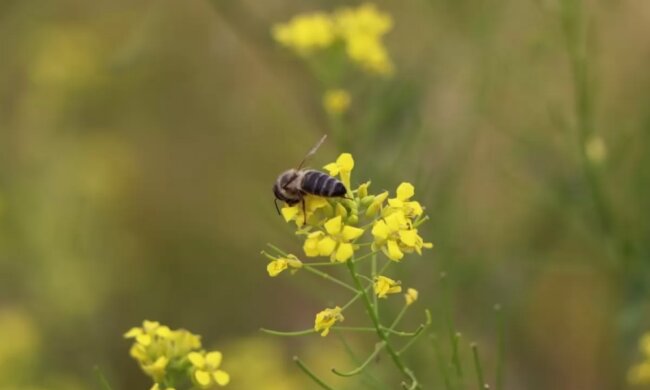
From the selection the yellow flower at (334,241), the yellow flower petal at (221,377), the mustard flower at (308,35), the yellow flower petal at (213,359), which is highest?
the mustard flower at (308,35)

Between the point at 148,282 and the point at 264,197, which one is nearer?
the point at 264,197

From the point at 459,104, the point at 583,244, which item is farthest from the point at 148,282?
the point at 583,244

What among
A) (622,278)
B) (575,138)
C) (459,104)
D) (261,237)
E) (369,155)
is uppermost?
(459,104)

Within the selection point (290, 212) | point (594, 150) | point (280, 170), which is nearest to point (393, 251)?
point (290, 212)

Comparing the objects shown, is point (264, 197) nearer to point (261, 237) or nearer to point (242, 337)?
point (261, 237)

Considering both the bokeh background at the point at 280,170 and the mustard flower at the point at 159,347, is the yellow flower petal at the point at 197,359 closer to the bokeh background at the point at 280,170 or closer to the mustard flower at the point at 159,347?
the mustard flower at the point at 159,347

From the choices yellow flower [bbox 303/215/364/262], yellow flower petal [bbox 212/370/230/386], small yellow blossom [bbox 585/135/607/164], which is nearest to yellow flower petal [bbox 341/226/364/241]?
yellow flower [bbox 303/215/364/262]

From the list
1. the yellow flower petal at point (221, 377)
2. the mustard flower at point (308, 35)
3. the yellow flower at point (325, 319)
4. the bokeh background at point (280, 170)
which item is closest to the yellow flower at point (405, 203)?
the yellow flower at point (325, 319)
